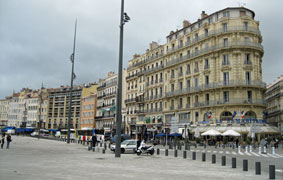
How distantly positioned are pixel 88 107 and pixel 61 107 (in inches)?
836

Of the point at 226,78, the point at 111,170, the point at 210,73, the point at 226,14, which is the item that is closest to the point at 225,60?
the point at 226,78

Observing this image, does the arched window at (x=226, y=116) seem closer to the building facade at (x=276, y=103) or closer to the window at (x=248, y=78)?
the window at (x=248, y=78)

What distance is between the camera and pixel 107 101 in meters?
75.6

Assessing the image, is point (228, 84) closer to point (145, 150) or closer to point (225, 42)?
point (225, 42)

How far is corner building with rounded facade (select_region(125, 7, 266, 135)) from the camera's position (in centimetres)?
4166

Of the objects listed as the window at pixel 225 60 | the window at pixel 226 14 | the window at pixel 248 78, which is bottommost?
the window at pixel 248 78

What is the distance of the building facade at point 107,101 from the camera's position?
71.2 metres

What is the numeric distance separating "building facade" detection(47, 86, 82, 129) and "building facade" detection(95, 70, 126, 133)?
15.9 meters

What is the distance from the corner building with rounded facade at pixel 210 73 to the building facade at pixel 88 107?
2888 cm

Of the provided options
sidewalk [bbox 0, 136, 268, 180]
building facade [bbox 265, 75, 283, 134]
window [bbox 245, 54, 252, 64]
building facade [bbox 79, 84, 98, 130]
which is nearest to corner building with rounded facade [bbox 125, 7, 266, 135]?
window [bbox 245, 54, 252, 64]

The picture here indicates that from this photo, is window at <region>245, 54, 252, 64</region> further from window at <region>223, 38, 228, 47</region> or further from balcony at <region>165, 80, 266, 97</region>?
window at <region>223, 38, 228, 47</region>

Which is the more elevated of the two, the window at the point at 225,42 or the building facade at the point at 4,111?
the window at the point at 225,42

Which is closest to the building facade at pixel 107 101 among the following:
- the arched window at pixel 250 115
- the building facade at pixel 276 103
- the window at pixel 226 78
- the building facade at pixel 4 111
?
the window at pixel 226 78

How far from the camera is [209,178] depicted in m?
10.0
